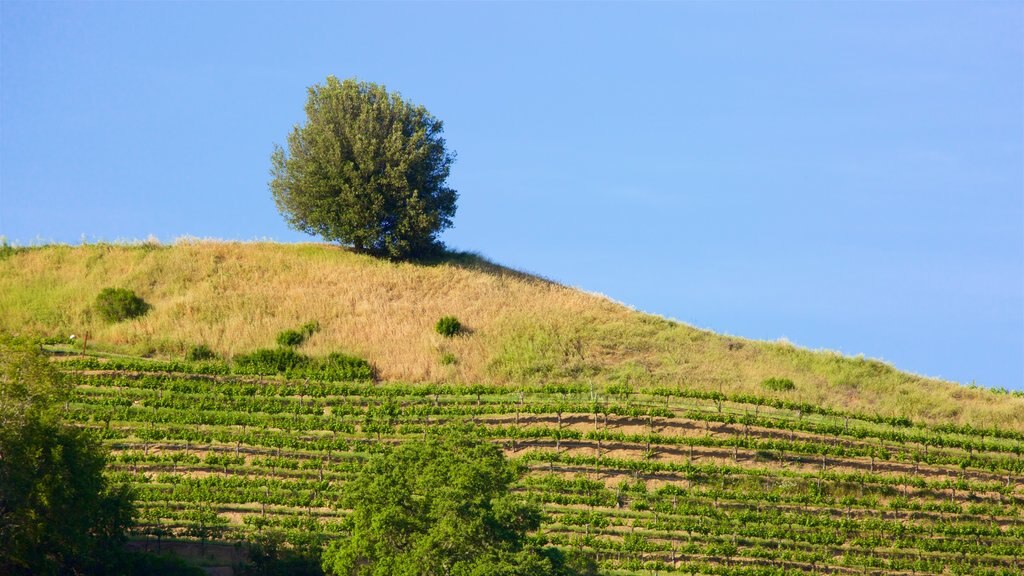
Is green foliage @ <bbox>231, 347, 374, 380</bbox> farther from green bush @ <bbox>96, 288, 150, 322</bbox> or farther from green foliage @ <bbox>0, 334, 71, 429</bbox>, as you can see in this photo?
green foliage @ <bbox>0, 334, 71, 429</bbox>

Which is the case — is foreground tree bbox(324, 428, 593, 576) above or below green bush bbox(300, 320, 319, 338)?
below

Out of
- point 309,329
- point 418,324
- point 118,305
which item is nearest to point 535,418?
point 418,324

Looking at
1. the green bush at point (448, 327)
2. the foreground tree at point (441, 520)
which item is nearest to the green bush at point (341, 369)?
the green bush at point (448, 327)

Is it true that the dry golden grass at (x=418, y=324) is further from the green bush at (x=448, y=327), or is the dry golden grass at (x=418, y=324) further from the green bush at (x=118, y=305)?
the green bush at (x=118, y=305)

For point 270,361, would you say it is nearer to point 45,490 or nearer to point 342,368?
point 342,368

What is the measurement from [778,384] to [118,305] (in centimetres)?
2630

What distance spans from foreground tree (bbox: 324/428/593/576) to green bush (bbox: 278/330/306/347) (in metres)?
17.4

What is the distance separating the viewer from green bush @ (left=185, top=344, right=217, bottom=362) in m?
54.5

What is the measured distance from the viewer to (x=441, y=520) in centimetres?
3562

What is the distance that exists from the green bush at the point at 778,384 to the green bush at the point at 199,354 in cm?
2095

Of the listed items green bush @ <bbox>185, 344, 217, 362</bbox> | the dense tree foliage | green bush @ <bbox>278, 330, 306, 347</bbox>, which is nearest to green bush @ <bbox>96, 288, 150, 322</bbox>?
green bush @ <bbox>185, 344, 217, 362</bbox>

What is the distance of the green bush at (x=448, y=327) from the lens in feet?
185

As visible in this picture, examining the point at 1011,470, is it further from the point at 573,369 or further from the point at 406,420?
the point at 406,420

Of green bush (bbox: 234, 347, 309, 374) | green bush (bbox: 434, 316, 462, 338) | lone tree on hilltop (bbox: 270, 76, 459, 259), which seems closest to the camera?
green bush (bbox: 234, 347, 309, 374)
